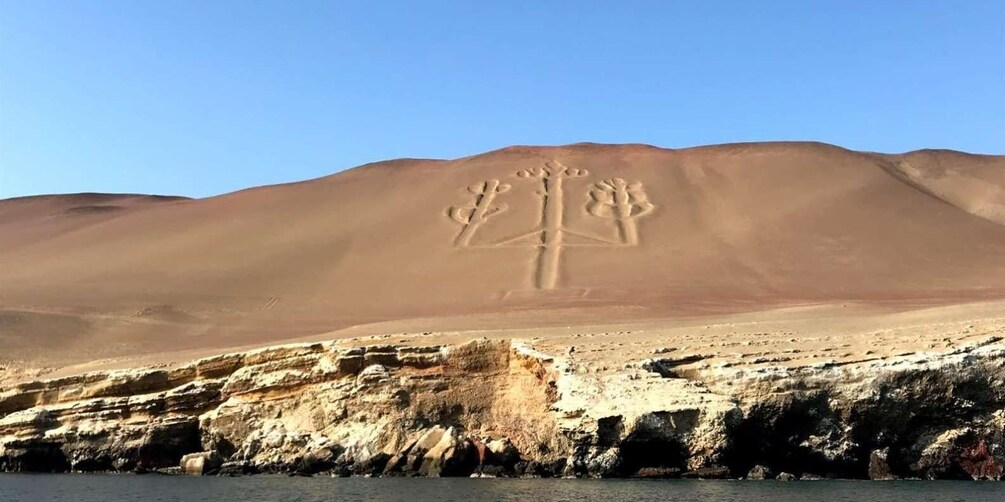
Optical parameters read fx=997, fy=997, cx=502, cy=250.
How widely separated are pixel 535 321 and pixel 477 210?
952 inches

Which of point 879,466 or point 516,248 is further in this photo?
point 516,248

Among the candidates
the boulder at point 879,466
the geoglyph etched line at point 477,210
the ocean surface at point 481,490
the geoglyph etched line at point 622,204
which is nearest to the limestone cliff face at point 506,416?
the boulder at point 879,466

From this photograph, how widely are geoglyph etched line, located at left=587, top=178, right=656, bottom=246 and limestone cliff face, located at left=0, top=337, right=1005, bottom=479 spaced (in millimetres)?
27890

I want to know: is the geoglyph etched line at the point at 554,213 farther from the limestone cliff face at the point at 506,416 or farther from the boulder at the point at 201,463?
the boulder at the point at 201,463

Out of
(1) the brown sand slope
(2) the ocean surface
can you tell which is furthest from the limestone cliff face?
(1) the brown sand slope

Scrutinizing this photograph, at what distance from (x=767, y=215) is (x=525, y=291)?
18.1m

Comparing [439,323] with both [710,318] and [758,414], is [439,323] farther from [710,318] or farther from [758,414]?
[758,414]

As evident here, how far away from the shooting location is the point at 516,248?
51.2 m

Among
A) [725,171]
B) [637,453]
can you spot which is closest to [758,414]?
[637,453]

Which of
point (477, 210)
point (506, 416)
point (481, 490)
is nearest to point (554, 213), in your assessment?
point (477, 210)

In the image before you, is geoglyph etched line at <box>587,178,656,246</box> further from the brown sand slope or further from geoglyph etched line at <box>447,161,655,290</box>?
the brown sand slope

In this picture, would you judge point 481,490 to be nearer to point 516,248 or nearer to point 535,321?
point 535,321

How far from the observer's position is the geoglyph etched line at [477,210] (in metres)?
54.8

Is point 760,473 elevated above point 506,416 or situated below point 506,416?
below
